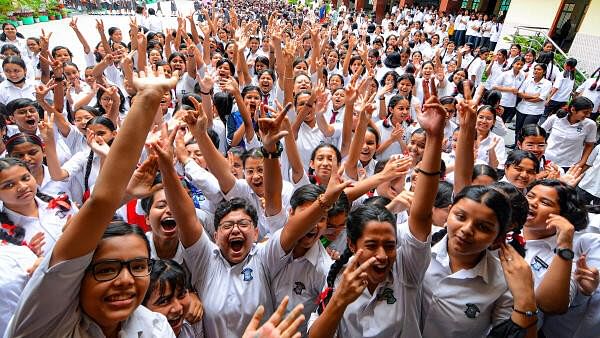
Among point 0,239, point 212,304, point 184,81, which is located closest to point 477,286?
point 212,304

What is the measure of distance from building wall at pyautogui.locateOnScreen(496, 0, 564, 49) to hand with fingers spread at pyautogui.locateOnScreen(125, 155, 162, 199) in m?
14.8

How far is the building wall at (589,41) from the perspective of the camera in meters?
10.1

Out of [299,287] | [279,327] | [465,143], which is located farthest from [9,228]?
[465,143]

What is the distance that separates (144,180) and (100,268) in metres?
0.61

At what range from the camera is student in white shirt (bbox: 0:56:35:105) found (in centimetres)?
493

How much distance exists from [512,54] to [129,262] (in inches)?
388

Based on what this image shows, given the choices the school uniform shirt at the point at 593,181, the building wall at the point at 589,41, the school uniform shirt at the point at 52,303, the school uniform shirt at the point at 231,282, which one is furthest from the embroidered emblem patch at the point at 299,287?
the building wall at the point at 589,41

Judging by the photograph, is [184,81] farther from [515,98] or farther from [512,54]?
[512,54]

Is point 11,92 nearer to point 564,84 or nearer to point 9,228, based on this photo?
point 9,228

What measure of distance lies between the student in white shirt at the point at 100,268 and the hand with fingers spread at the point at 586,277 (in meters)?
2.21

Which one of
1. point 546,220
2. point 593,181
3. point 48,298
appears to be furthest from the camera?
point 593,181

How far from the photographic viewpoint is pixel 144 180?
172 cm

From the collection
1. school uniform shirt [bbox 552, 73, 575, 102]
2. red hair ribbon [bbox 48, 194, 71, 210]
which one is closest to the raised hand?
red hair ribbon [bbox 48, 194, 71, 210]

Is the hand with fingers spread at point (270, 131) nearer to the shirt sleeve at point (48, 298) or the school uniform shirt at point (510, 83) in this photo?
the shirt sleeve at point (48, 298)
